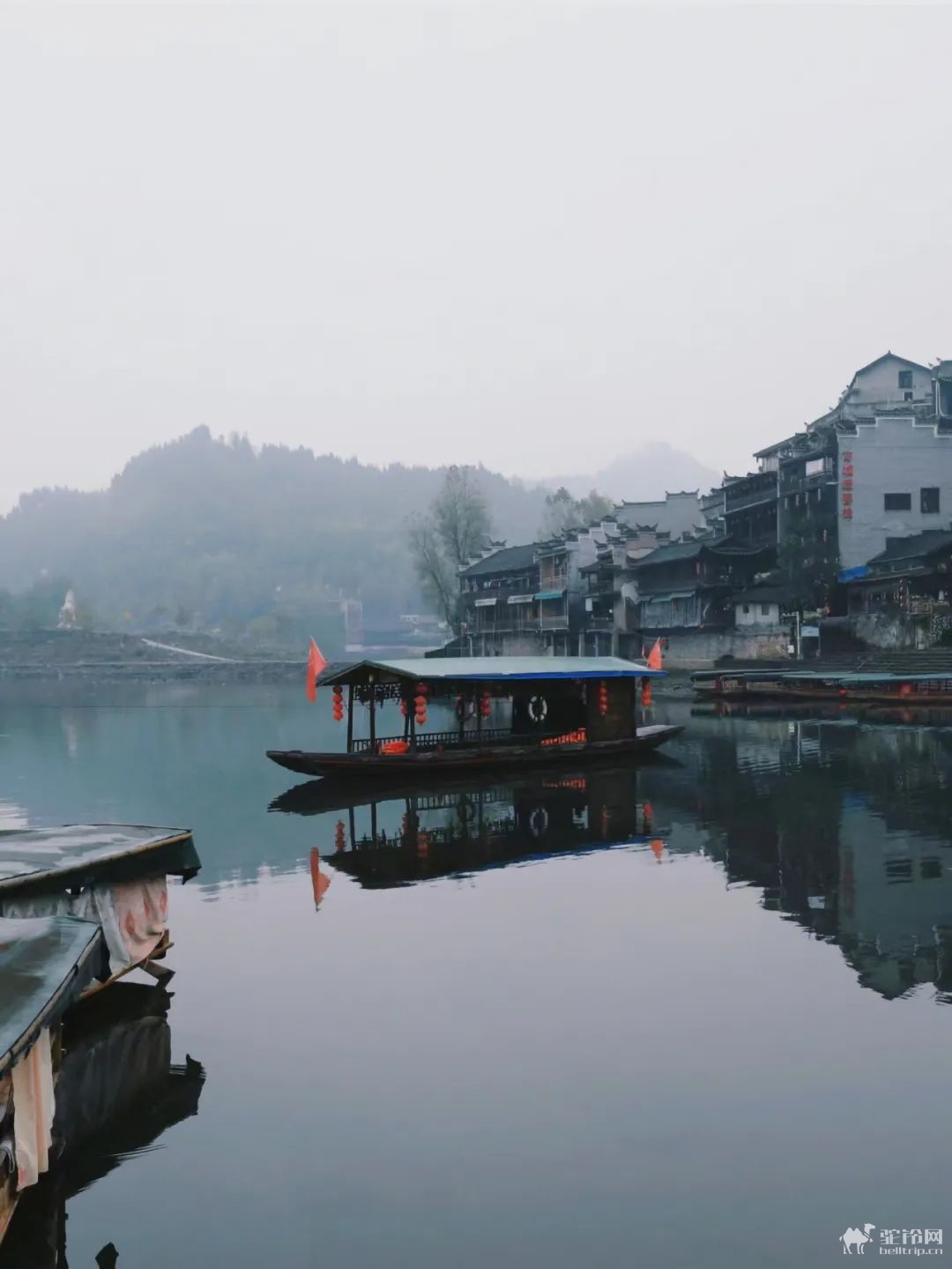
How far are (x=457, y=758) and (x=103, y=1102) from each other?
787 inches

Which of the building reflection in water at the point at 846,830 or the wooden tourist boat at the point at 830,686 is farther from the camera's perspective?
the wooden tourist boat at the point at 830,686

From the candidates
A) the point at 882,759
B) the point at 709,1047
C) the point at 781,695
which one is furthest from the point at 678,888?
the point at 781,695

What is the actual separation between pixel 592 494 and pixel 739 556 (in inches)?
1604

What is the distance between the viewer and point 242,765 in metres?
36.9

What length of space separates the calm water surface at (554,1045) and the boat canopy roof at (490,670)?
553 centimetres

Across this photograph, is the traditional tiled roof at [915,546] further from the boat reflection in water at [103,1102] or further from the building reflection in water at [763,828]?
the boat reflection in water at [103,1102]

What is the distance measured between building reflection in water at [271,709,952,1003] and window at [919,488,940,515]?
24200mm

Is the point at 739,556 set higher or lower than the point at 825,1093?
higher

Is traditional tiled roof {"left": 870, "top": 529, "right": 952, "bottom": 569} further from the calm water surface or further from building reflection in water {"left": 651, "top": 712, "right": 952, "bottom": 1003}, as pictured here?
the calm water surface

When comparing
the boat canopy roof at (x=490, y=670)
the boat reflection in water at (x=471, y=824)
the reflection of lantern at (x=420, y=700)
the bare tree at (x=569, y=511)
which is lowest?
the boat reflection in water at (x=471, y=824)

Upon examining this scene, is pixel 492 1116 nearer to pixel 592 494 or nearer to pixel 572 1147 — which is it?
pixel 572 1147

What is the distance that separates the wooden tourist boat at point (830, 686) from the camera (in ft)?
149

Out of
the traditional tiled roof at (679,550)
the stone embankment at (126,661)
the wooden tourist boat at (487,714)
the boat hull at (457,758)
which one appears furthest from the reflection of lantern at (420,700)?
the stone embankment at (126,661)

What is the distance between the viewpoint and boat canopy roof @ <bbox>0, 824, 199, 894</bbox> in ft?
38.7
